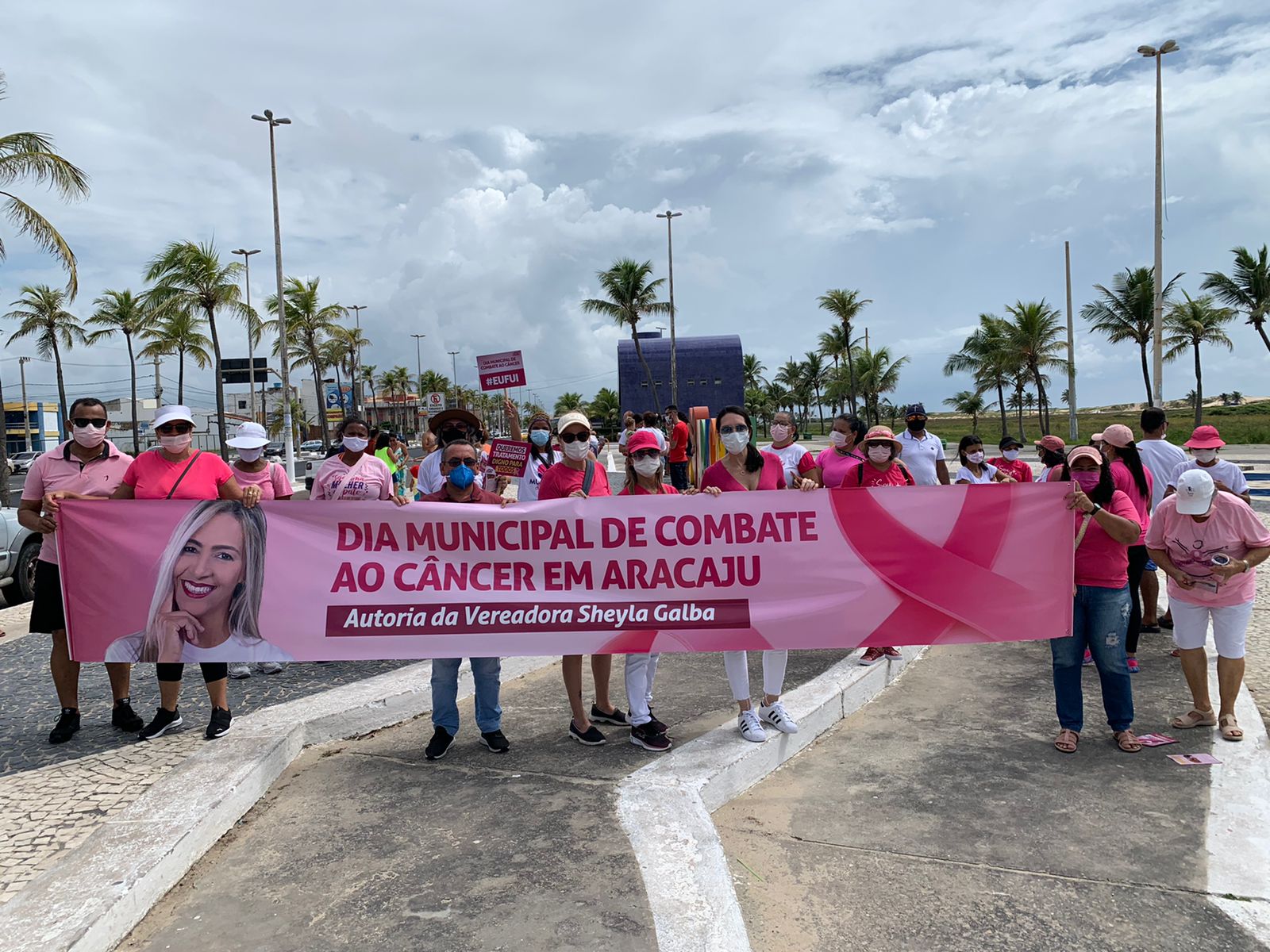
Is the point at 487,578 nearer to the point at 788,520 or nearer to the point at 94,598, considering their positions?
the point at 788,520

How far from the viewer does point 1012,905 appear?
132 inches

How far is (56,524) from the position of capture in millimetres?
4801

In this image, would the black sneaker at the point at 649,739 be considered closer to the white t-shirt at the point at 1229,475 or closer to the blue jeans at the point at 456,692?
the blue jeans at the point at 456,692

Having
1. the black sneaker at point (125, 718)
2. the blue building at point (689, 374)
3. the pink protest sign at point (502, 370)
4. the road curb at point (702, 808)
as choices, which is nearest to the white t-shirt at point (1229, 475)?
the road curb at point (702, 808)

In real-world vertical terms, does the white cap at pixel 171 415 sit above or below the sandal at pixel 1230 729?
above

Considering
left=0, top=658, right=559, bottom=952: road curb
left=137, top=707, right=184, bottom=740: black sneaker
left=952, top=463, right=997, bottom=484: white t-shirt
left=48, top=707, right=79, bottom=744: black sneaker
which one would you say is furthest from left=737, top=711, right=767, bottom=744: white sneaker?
left=952, top=463, right=997, bottom=484: white t-shirt

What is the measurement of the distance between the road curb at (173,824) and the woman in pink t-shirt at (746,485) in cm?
201

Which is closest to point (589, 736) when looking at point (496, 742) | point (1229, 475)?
point (496, 742)

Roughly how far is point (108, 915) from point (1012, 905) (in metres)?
3.20

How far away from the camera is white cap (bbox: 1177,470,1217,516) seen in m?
4.68

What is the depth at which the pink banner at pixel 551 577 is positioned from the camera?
480 cm

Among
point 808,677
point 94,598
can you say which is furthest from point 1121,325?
point 94,598

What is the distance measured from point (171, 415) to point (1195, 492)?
17.6 feet

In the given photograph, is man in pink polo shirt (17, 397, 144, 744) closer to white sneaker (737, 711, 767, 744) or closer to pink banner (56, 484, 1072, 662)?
pink banner (56, 484, 1072, 662)
